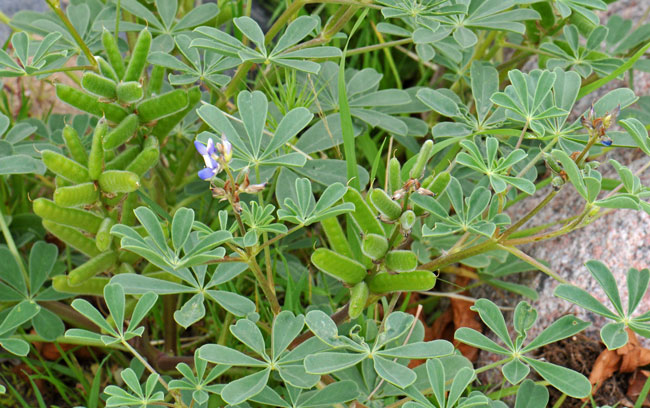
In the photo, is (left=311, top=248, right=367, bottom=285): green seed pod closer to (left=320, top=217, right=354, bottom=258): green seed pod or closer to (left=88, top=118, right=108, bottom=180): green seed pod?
(left=320, top=217, right=354, bottom=258): green seed pod

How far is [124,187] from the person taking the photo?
1.48 m

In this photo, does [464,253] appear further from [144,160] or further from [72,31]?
[72,31]

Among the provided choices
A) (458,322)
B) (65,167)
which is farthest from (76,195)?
(458,322)

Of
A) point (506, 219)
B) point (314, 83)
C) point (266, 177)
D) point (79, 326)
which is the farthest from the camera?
point (314, 83)

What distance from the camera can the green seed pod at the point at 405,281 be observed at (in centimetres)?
129

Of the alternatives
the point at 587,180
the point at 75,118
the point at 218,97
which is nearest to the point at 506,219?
the point at 587,180

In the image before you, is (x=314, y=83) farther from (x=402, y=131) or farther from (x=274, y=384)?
(x=274, y=384)

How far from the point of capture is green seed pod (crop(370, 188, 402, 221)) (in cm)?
121

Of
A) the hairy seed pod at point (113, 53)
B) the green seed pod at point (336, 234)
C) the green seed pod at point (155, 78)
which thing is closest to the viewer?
the green seed pod at point (336, 234)

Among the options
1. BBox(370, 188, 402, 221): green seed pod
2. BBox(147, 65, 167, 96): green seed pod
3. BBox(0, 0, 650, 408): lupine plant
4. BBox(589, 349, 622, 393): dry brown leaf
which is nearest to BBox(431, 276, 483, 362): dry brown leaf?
BBox(0, 0, 650, 408): lupine plant

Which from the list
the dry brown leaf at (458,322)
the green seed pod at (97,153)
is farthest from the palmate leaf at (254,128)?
the dry brown leaf at (458,322)

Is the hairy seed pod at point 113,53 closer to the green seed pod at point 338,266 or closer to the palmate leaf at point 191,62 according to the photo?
the palmate leaf at point 191,62

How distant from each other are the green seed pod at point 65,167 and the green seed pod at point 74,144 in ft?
0.20

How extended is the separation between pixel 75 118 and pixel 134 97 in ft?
2.07
